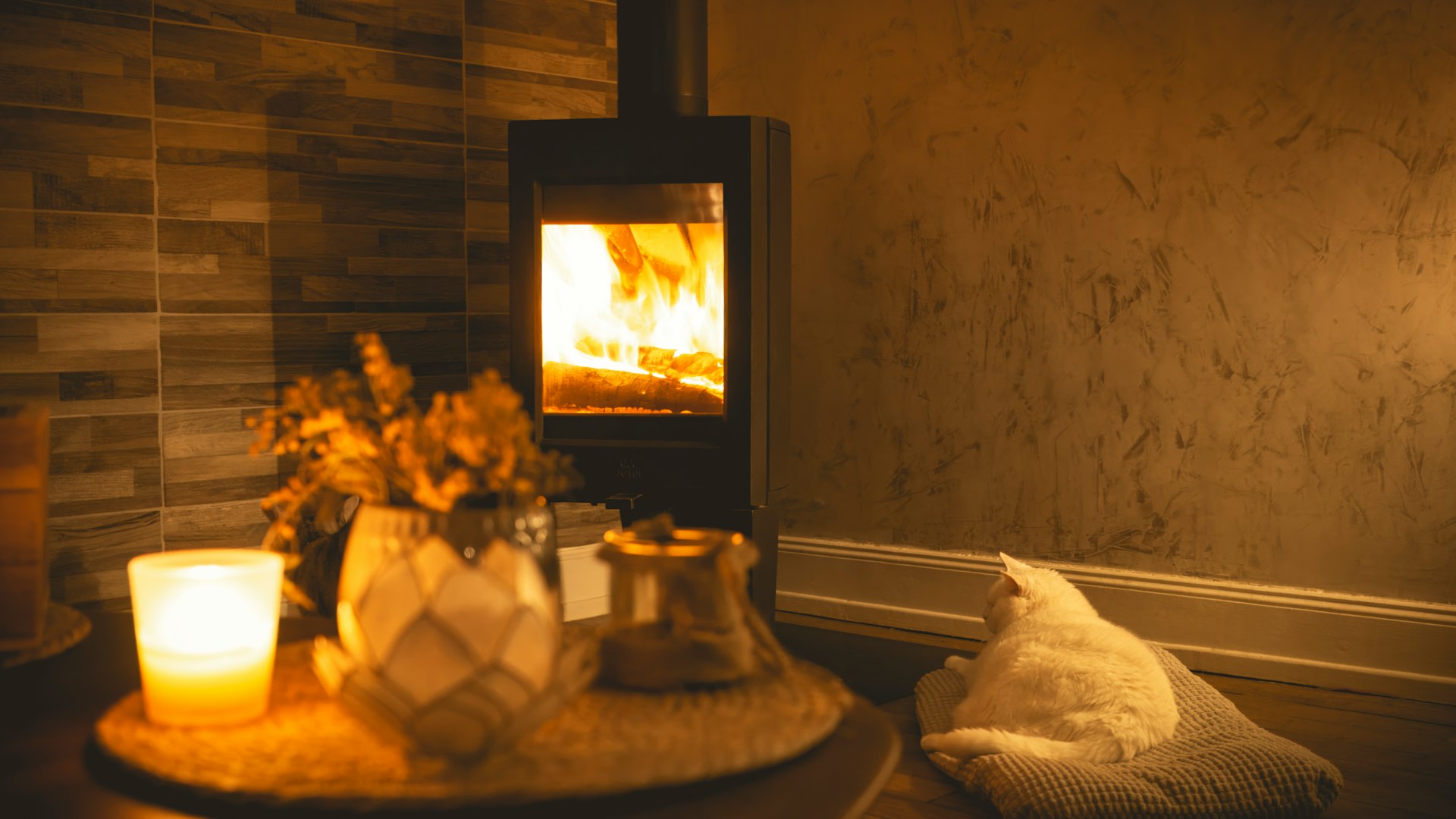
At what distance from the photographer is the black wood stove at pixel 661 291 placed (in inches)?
98.6

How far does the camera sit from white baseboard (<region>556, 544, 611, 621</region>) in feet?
9.95

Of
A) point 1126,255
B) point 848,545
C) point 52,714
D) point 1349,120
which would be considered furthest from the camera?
point 848,545

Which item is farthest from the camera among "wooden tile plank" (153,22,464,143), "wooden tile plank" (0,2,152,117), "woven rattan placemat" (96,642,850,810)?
"wooden tile plank" (153,22,464,143)

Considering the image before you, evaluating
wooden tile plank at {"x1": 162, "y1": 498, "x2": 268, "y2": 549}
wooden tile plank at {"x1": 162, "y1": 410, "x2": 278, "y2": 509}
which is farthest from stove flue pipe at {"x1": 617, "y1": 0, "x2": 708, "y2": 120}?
wooden tile plank at {"x1": 162, "y1": 498, "x2": 268, "y2": 549}

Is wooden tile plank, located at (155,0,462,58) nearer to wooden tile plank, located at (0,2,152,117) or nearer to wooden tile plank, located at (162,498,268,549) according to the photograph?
wooden tile plank, located at (0,2,152,117)

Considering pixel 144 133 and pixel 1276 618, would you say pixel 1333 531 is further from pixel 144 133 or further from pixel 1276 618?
pixel 144 133

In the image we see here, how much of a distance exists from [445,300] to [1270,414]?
1886 millimetres

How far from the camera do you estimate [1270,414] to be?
270 centimetres

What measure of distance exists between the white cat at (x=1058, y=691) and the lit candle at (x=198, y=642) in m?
1.41

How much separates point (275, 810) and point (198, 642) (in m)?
0.17

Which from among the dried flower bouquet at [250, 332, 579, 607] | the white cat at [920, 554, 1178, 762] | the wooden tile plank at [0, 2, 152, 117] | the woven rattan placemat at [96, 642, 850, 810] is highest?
the wooden tile plank at [0, 2, 152, 117]

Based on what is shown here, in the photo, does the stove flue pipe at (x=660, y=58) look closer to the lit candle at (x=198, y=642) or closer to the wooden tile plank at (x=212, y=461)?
the wooden tile plank at (x=212, y=461)

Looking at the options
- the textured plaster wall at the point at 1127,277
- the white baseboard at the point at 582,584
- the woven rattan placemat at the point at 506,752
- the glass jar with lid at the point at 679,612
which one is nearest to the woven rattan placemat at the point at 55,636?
the woven rattan placemat at the point at 506,752

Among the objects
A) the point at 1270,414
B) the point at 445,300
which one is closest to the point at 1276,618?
the point at 1270,414
